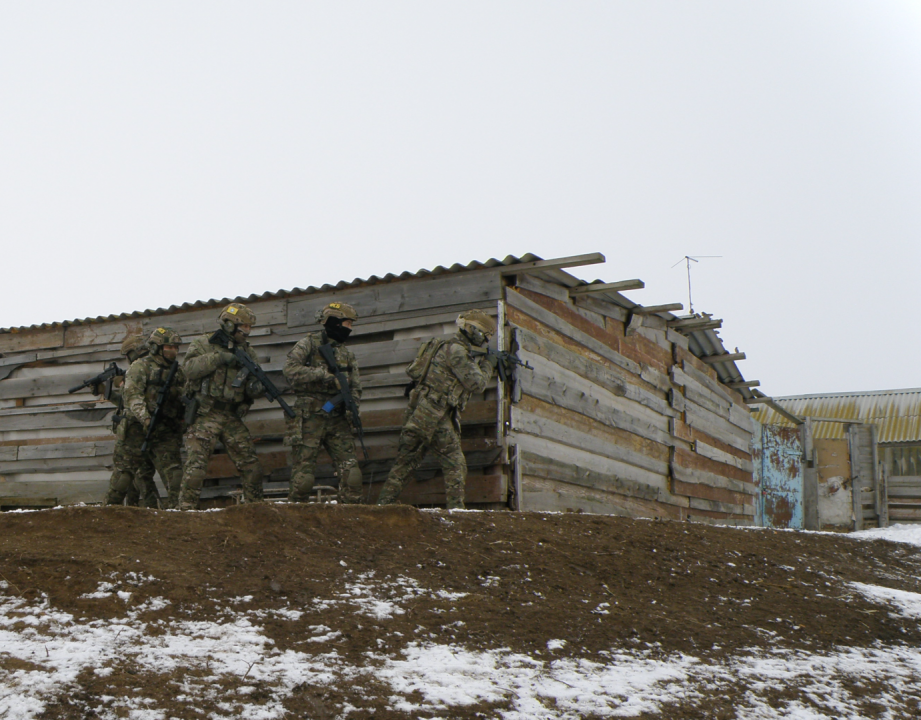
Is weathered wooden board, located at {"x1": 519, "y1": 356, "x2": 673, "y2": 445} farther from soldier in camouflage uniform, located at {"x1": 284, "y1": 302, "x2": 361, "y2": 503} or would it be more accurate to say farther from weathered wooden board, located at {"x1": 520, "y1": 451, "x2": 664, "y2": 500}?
soldier in camouflage uniform, located at {"x1": 284, "y1": 302, "x2": 361, "y2": 503}

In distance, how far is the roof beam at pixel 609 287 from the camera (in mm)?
9141

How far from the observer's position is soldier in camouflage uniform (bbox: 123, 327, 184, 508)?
8.52m

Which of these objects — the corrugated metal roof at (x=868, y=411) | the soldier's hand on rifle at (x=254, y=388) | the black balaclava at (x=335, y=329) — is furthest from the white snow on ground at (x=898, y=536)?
the corrugated metal roof at (x=868, y=411)

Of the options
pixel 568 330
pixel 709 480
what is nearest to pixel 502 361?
pixel 568 330

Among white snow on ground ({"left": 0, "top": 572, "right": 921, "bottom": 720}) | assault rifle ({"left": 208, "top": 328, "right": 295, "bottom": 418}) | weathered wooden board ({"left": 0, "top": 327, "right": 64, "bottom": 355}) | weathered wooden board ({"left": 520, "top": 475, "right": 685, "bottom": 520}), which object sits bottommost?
white snow on ground ({"left": 0, "top": 572, "right": 921, "bottom": 720})

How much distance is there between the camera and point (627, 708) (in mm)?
3664

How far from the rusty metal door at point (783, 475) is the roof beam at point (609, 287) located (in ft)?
21.8

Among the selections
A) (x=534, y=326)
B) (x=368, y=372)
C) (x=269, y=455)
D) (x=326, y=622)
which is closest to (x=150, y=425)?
(x=269, y=455)

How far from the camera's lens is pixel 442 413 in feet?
25.5

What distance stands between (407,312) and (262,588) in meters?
4.93

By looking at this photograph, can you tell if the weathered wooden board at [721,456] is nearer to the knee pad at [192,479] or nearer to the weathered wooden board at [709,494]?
the weathered wooden board at [709,494]

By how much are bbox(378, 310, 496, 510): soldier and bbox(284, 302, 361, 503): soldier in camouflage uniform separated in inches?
17.7

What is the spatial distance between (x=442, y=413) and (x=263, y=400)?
301 cm

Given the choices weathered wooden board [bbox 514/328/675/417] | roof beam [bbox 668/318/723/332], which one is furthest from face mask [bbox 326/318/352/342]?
roof beam [bbox 668/318/723/332]
